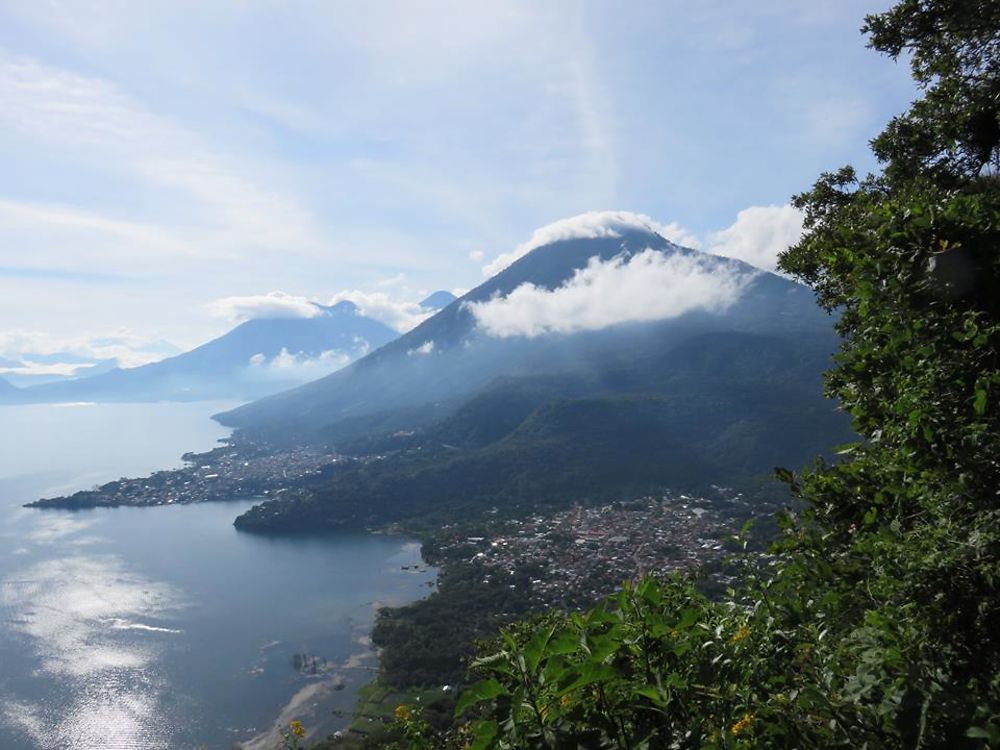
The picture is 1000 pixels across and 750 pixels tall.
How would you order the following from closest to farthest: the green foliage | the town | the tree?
the green foliage → the tree → the town

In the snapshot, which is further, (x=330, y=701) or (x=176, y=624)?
(x=176, y=624)

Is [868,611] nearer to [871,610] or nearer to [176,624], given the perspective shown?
[871,610]

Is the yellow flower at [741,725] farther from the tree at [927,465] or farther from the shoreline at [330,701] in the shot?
the shoreline at [330,701]

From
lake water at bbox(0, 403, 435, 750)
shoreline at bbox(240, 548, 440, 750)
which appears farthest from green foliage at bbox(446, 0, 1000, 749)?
lake water at bbox(0, 403, 435, 750)

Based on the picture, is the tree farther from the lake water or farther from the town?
the town

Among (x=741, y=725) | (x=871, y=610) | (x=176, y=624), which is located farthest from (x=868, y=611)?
(x=176, y=624)

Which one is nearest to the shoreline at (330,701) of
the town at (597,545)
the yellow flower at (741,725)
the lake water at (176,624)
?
the lake water at (176,624)

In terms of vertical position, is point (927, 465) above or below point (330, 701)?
above
